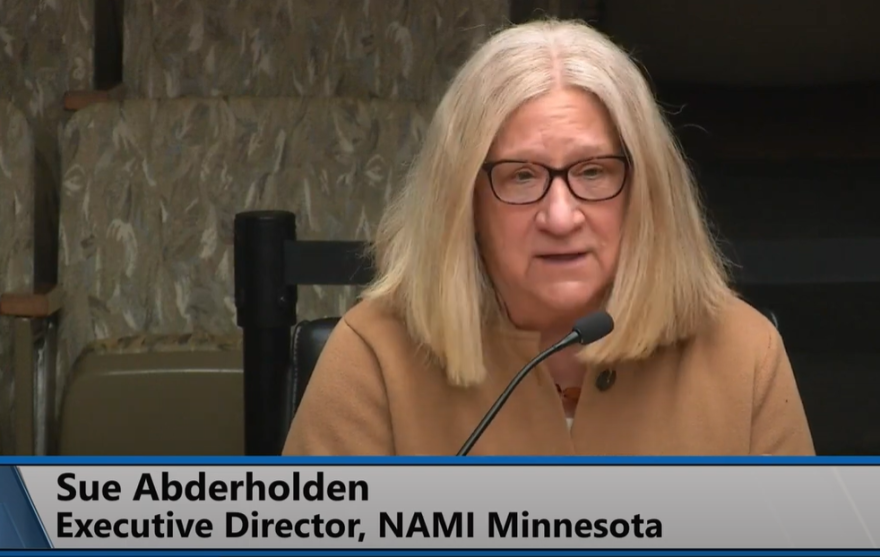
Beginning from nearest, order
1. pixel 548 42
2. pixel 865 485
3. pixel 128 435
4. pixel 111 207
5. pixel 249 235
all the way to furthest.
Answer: pixel 865 485 → pixel 548 42 → pixel 249 235 → pixel 128 435 → pixel 111 207

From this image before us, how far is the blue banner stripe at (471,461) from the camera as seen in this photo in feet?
1.51

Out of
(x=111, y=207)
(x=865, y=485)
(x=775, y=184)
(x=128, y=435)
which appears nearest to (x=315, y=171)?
(x=111, y=207)

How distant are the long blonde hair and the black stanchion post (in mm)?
203

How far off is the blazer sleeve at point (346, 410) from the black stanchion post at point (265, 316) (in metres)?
0.15

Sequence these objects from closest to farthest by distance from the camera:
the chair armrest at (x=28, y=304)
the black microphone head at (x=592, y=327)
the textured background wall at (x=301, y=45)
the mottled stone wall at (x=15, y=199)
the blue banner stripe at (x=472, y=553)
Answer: the blue banner stripe at (x=472, y=553) < the black microphone head at (x=592, y=327) < the chair armrest at (x=28, y=304) < the mottled stone wall at (x=15, y=199) < the textured background wall at (x=301, y=45)

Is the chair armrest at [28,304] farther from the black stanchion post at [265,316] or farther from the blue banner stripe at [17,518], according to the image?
the blue banner stripe at [17,518]

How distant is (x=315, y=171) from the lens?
252 centimetres

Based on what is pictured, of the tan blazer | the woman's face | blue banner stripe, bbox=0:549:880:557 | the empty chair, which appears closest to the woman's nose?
the woman's face

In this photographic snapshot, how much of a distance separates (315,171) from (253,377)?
4.53ft

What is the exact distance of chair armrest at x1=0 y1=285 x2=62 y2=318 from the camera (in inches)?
90.9

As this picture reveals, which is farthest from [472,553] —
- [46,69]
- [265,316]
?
[46,69]

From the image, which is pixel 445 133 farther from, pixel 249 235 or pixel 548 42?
pixel 249 235

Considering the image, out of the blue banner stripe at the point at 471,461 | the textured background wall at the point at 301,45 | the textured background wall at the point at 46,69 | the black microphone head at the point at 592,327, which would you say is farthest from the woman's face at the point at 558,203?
the textured background wall at the point at 46,69

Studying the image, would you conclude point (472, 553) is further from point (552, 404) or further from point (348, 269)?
point (348, 269)
